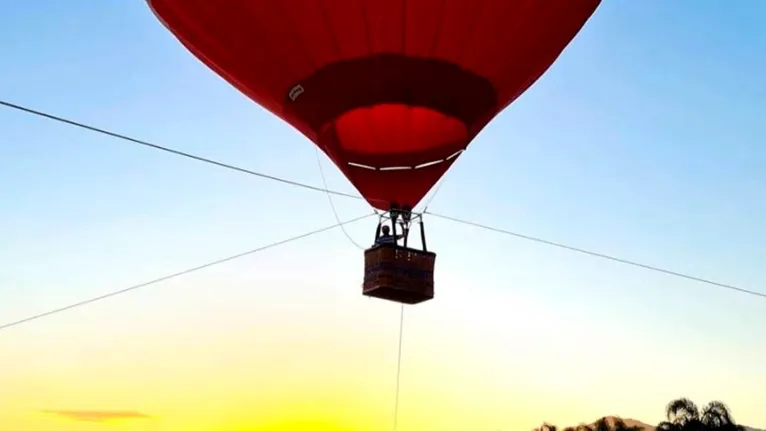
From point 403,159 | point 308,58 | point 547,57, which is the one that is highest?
point 547,57

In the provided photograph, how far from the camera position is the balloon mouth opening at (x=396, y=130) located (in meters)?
8.21

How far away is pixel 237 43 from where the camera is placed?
8383mm

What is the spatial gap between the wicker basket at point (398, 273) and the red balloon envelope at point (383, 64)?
821mm

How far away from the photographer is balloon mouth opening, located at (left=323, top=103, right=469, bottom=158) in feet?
26.9

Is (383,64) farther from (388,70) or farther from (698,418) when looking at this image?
(698,418)

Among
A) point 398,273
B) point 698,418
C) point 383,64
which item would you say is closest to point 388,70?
point 383,64

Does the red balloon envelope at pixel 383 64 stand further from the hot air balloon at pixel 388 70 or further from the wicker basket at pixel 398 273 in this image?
the wicker basket at pixel 398 273

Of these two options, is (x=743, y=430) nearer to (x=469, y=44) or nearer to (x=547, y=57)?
(x=547, y=57)

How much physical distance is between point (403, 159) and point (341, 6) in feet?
5.36

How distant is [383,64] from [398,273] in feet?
6.03

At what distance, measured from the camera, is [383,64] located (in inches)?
310

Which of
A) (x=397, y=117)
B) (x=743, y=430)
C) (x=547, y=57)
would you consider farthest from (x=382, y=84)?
(x=743, y=430)

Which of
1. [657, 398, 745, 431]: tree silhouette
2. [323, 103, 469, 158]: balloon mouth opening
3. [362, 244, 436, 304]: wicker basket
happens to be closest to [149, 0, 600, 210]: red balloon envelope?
[323, 103, 469, 158]: balloon mouth opening

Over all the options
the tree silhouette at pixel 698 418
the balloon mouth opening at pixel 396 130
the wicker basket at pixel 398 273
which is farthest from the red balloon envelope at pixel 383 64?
the tree silhouette at pixel 698 418
